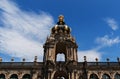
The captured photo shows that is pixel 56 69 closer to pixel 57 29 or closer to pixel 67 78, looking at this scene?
pixel 67 78

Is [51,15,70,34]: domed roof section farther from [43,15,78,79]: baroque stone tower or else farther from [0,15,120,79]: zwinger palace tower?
[0,15,120,79]: zwinger palace tower

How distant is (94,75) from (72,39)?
9950mm

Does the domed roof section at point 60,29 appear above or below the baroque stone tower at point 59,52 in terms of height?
above

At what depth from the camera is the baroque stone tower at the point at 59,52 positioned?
53.0 meters

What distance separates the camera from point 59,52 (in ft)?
194

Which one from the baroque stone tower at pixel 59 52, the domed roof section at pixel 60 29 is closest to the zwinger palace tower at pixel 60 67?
the baroque stone tower at pixel 59 52

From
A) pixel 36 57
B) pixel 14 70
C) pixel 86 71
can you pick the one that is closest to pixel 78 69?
pixel 86 71

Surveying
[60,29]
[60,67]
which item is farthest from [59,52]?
[60,67]

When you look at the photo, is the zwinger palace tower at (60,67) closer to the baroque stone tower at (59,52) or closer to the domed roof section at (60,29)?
the baroque stone tower at (59,52)

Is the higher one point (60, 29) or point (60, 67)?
point (60, 29)

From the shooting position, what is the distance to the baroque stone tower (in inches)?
2085

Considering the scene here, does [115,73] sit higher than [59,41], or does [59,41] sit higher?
[59,41]

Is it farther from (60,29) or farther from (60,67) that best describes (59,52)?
(60,67)

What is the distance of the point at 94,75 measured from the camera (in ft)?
177
